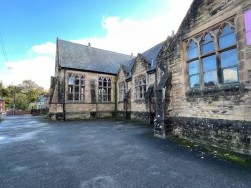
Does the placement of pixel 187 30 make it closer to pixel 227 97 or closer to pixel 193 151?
pixel 227 97

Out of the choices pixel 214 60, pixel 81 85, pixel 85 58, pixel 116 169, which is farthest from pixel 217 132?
pixel 85 58

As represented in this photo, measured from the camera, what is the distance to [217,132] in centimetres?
586

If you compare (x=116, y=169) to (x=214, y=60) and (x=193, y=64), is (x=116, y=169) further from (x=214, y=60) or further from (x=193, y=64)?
(x=193, y=64)

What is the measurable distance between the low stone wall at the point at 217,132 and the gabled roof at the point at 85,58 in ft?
50.4

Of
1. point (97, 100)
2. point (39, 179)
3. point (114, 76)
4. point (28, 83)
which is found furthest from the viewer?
point (28, 83)

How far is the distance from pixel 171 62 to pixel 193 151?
471 centimetres

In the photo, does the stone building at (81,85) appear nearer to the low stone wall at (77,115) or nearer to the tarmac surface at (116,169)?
the low stone wall at (77,115)

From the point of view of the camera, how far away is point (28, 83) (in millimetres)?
75750

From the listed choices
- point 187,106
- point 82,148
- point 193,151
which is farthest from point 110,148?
point 187,106

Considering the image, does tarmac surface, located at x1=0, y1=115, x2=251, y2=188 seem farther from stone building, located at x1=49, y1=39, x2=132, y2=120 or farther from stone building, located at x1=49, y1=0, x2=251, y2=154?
stone building, located at x1=49, y1=39, x2=132, y2=120

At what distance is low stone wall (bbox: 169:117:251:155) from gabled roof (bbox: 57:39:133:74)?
15.4 metres

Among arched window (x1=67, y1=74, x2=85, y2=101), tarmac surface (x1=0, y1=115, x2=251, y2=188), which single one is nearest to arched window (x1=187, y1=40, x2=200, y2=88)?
tarmac surface (x1=0, y1=115, x2=251, y2=188)

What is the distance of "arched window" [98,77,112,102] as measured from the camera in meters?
21.1

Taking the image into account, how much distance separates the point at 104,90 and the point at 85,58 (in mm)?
5380
